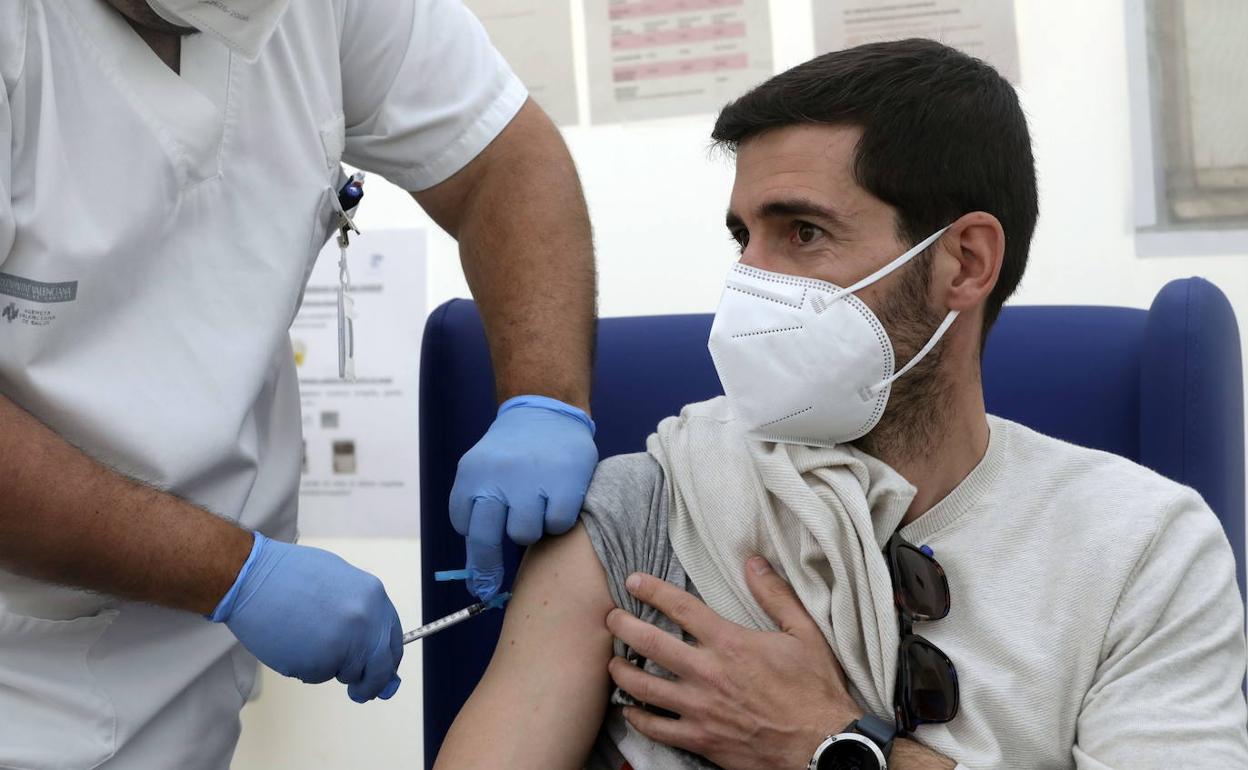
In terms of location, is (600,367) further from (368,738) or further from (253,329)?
(368,738)

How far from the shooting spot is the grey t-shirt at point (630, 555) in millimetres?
1208

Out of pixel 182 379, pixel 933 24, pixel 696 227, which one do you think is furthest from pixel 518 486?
pixel 933 24

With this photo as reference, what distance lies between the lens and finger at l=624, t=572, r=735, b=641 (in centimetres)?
119

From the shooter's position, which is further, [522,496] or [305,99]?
[305,99]

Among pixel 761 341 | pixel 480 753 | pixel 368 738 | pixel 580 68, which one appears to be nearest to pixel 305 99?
pixel 761 341

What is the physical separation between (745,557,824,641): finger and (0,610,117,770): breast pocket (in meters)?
0.71

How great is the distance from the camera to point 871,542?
1.18 m

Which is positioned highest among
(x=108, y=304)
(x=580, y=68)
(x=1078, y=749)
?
(x=580, y=68)

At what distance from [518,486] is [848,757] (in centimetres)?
46

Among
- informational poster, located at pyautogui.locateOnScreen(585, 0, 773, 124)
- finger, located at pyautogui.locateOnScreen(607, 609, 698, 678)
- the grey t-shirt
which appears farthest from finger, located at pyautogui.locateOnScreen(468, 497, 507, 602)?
informational poster, located at pyautogui.locateOnScreen(585, 0, 773, 124)

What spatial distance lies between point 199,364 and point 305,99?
0.39 metres

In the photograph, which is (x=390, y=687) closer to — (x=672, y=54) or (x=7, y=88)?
(x=7, y=88)

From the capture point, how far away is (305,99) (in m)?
1.47

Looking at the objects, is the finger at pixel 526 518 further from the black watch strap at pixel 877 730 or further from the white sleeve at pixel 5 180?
the white sleeve at pixel 5 180
